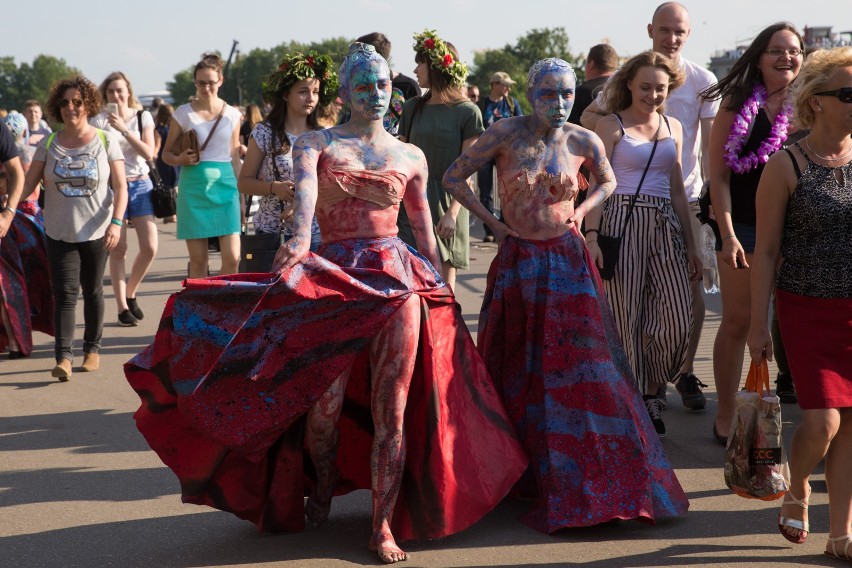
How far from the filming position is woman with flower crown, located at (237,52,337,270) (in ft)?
22.6

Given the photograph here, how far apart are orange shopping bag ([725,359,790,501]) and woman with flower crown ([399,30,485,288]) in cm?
285

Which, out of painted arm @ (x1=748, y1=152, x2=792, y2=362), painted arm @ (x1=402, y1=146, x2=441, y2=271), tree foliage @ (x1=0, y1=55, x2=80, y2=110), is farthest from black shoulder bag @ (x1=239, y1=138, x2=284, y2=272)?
tree foliage @ (x1=0, y1=55, x2=80, y2=110)

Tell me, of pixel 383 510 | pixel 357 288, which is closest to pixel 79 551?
pixel 383 510

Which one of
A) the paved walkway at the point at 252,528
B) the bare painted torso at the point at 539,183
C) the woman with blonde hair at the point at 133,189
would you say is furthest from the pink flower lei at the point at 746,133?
the woman with blonde hair at the point at 133,189

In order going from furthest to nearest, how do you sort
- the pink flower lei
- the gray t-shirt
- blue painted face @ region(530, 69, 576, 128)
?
1. the gray t-shirt
2. the pink flower lei
3. blue painted face @ region(530, 69, 576, 128)

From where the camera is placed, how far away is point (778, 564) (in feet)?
14.5

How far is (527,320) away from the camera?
17.4 feet

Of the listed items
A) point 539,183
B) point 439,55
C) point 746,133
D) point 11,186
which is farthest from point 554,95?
point 11,186

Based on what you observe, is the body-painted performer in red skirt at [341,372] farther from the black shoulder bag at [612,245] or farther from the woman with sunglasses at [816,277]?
the black shoulder bag at [612,245]

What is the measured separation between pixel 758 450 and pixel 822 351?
45 cm

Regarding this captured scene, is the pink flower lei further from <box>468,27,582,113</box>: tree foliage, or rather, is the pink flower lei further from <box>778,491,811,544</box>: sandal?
<box>468,27,582,113</box>: tree foliage

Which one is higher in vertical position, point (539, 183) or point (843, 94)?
point (843, 94)

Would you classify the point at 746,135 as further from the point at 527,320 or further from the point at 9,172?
the point at 9,172

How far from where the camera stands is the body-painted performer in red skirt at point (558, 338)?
4914 millimetres
